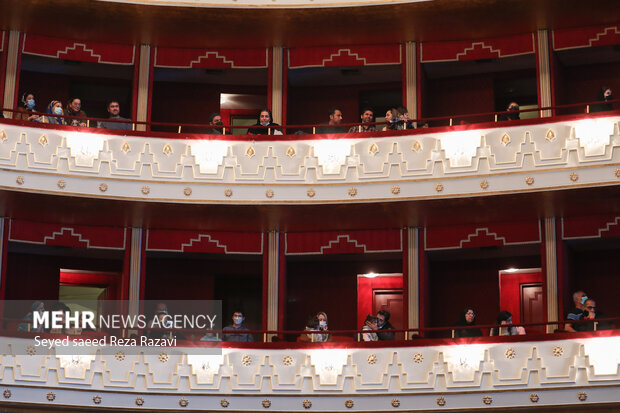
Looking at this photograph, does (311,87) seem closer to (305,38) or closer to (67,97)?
(305,38)

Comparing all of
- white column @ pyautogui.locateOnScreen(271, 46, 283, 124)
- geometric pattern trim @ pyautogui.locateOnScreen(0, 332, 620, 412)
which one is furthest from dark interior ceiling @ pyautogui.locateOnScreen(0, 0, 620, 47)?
geometric pattern trim @ pyautogui.locateOnScreen(0, 332, 620, 412)

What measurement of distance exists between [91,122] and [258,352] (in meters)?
5.05

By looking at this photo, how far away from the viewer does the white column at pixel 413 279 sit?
55.5ft

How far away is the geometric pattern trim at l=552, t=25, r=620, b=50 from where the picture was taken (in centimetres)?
1745

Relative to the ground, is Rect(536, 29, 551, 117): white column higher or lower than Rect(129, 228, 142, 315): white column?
higher

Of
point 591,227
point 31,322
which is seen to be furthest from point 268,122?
point 591,227

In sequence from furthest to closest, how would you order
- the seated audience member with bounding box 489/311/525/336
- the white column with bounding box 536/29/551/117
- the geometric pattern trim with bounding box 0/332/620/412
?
the white column with bounding box 536/29/551/117 < the seated audience member with bounding box 489/311/525/336 < the geometric pattern trim with bounding box 0/332/620/412

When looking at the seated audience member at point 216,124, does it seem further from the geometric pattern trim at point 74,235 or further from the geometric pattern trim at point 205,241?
the geometric pattern trim at point 74,235

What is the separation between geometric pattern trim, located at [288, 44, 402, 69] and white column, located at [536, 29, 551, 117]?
2307 millimetres

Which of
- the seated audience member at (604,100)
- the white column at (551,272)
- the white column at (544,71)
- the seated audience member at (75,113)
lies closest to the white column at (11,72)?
the seated audience member at (75,113)

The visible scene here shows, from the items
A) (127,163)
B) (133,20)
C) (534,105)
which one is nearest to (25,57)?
(133,20)

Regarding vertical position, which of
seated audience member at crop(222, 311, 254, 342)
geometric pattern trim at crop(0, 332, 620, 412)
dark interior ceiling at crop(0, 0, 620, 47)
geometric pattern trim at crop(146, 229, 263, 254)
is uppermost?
dark interior ceiling at crop(0, 0, 620, 47)

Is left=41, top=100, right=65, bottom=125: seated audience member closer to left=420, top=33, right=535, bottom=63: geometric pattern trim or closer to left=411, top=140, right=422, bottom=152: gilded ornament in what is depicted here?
left=411, top=140, right=422, bottom=152: gilded ornament

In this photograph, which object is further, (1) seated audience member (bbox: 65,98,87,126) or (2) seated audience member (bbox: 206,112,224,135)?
(2) seated audience member (bbox: 206,112,224,135)
